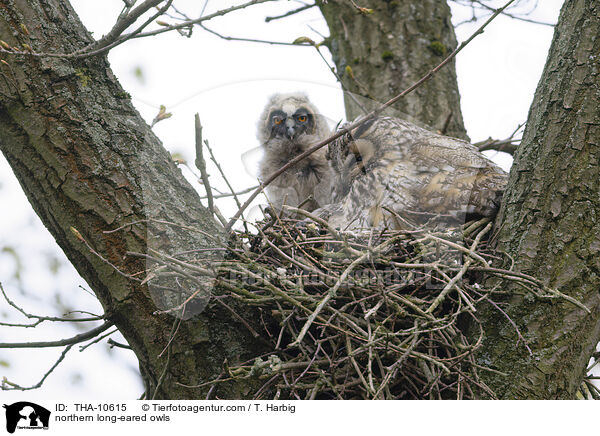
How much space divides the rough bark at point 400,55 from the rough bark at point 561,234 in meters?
1.50

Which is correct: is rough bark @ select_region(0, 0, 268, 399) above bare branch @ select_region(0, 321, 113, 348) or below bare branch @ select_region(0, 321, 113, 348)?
above

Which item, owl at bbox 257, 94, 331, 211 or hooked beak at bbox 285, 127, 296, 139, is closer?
owl at bbox 257, 94, 331, 211

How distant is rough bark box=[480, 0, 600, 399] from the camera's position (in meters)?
2.01

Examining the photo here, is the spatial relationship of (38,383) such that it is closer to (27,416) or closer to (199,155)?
(27,416)

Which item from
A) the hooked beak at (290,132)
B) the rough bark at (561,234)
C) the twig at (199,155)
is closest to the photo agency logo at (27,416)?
the twig at (199,155)

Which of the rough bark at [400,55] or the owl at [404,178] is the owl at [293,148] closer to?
the rough bark at [400,55]

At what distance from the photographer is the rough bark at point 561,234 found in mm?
2010

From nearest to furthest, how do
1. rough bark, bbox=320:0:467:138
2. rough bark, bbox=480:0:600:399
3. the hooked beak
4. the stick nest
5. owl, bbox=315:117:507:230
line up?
the stick nest < rough bark, bbox=480:0:600:399 < owl, bbox=315:117:507:230 < rough bark, bbox=320:0:467:138 < the hooked beak

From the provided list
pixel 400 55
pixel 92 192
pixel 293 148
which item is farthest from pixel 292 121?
pixel 92 192

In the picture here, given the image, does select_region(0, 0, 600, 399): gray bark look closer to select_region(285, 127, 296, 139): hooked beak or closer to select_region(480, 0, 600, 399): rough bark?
select_region(480, 0, 600, 399): rough bark

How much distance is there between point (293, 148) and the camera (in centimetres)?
399

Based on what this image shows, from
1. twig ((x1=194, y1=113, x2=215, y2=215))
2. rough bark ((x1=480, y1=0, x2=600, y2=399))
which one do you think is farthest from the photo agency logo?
rough bark ((x1=480, y1=0, x2=600, y2=399))

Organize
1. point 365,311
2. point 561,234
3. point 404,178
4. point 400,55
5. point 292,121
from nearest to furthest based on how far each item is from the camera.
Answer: point 365,311 → point 561,234 → point 404,178 → point 400,55 → point 292,121

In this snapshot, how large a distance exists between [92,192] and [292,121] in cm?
211
